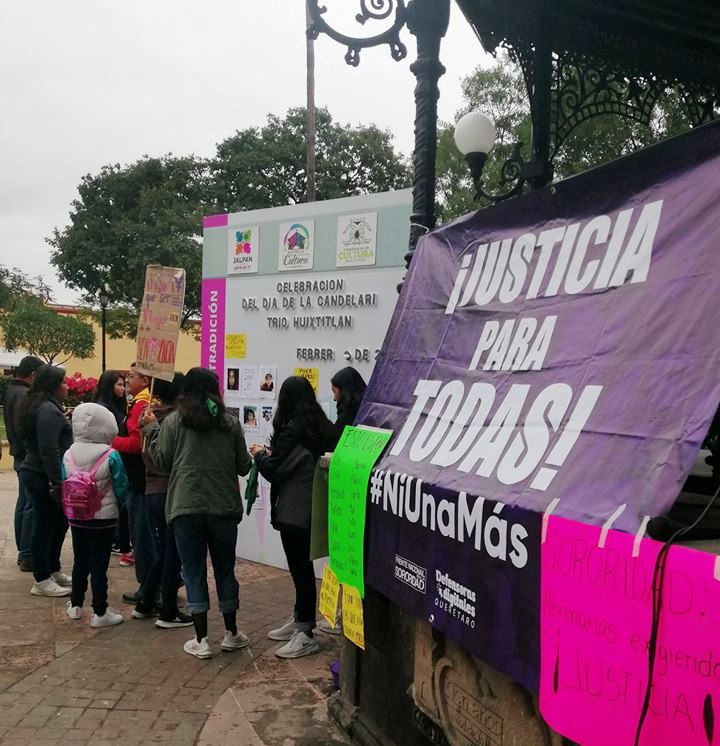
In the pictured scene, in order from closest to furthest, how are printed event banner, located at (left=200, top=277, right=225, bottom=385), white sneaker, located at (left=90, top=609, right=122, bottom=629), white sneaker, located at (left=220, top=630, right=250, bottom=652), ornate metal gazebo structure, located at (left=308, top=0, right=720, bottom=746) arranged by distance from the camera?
1. ornate metal gazebo structure, located at (left=308, top=0, right=720, bottom=746)
2. white sneaker, located at (left=220, top=630, right=250, bottom=652)
3. white sneaker, located at (left=90, top=609, right=122, bottom=629)
4. printed event banner, located at (left=200, top=277, right=225, bottom=385)

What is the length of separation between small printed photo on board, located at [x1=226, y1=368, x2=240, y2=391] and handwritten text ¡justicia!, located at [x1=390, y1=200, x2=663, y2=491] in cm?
467

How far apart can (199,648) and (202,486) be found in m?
1.07

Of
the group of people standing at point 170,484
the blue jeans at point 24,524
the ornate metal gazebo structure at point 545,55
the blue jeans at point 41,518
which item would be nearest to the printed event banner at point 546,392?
the ornate metal gazebo structure at point 545,55

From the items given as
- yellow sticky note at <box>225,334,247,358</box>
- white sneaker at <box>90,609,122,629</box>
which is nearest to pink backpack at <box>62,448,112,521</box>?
white sneaker at <box>90,609,122,629</box>

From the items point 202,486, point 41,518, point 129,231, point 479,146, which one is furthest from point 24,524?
Answer: point 129,231

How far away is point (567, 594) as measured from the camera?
2.08 meters

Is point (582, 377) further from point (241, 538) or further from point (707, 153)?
point (241, 538)

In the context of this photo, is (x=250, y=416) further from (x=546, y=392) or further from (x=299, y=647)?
(x=546, y=392)

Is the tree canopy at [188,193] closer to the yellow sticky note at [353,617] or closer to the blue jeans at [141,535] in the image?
the blue jeans at [141,535]

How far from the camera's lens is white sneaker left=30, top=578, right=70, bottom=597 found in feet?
21.4

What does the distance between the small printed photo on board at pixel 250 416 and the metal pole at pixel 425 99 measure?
311 centimetres

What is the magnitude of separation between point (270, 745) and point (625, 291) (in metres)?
2.90

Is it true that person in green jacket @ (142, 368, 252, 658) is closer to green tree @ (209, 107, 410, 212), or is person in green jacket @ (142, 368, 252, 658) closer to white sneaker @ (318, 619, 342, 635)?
white sneaker @ (318, 619, 342, 635)

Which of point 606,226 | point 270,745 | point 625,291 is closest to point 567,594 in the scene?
point 625,291
